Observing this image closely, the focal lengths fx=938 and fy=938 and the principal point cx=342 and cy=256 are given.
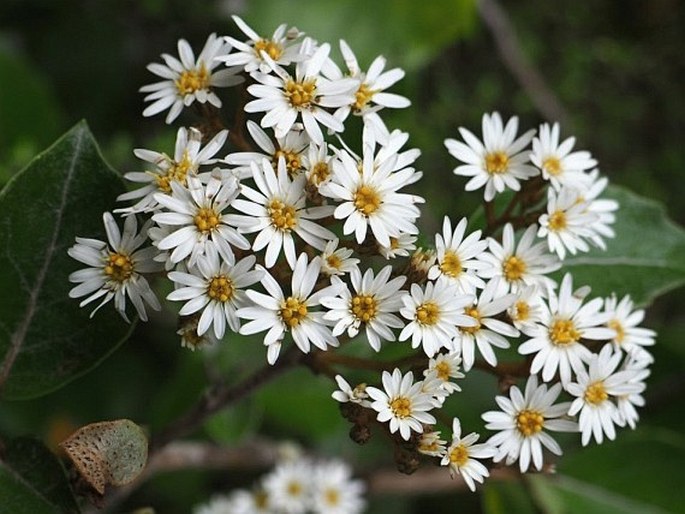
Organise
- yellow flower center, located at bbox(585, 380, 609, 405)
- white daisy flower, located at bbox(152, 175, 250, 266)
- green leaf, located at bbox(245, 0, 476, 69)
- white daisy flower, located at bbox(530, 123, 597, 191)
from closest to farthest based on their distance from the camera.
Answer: white daisy flower, located at bbox(152, 175, 250, 266)
yellow flower center, located at bbox(585, 380, 609, 405)
white daisy flower, located at bbox(530, 123, 597, 191)
green leaf, located at bbox(245, 0, 476, 69)

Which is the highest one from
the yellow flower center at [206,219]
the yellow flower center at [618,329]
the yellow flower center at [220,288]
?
the yellow flower center at [618,329]

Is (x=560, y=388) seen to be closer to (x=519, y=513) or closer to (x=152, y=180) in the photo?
(x=152, y=180)

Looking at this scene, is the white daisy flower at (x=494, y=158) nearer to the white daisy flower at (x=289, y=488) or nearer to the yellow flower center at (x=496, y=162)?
the yellow flower center at (x=496, y=162)

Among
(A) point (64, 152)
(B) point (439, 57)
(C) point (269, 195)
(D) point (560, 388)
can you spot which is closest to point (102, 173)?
(A) point (64, 152)

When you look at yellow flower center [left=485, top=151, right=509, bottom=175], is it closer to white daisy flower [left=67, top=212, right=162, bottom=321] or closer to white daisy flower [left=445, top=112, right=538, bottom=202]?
white daisy flower [left=445, top=112, right=538, bottom=202]

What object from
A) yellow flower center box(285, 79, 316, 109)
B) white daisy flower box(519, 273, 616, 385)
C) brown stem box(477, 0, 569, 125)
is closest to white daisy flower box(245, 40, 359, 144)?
yellow flower center box(285, 79, 316, 109)

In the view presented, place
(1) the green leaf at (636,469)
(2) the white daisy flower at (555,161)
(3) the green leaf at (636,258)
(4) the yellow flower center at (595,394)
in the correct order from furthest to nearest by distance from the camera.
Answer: (1) the green leaf at (636,469) < (3) the green leaf at (636,258) < (2) the white daisy flower at (555,161) < (4) the yellow flower center at (595,394)

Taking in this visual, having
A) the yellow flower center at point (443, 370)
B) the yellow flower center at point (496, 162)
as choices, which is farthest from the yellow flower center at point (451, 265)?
the yellow flower center at point (496, 162)
